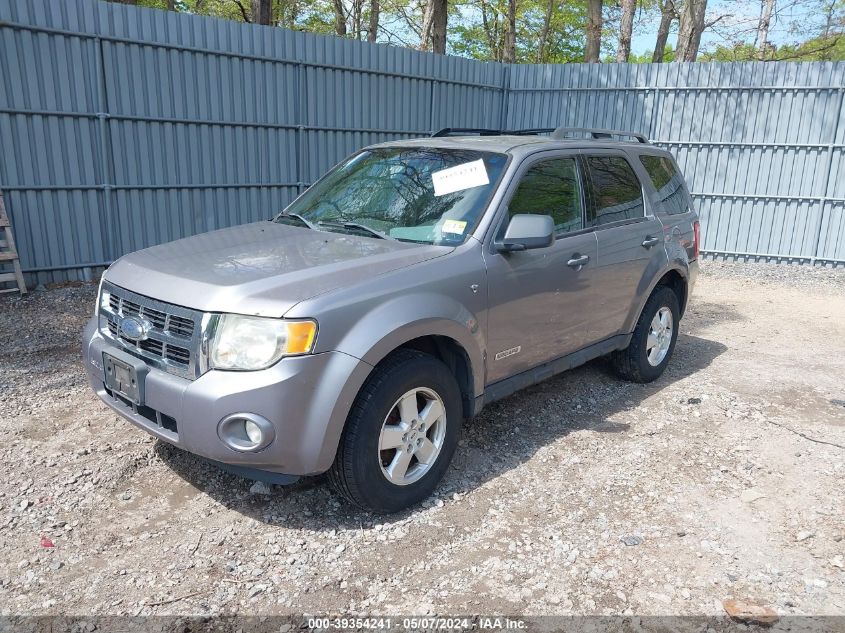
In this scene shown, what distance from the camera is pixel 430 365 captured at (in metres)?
3.34

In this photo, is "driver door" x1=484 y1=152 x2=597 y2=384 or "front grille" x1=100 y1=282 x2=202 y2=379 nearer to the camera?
"front grille" x1=100 y1=282 x2=202 y2=379

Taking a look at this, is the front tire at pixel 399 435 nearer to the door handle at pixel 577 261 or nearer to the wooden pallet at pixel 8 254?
the door handle at pixel 577 261

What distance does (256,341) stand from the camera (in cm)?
288

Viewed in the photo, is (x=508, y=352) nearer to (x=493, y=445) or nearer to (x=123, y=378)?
(x=493, y=445)

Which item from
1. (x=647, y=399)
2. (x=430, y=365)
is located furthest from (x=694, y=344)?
(x=430, y=365)

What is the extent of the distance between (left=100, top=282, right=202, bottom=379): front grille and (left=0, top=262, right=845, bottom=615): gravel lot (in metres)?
0.83

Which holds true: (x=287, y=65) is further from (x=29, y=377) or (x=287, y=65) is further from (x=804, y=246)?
(x=804, y=246)

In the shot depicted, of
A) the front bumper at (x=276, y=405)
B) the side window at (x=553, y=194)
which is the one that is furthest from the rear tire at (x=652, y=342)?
the front bumper at (x=276, y=405)

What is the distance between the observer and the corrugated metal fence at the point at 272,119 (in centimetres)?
766

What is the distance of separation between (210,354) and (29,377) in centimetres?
307

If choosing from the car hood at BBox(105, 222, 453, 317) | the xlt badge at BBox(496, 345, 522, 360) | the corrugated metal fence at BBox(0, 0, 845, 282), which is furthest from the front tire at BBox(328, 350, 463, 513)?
the corrugated metal fence at BBox(0, 0, 845, 282)

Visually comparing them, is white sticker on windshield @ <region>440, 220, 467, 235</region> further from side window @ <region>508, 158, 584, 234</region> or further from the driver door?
side window @ <region>508, 158, 584, 234</region>

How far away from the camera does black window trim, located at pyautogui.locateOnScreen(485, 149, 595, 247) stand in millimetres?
3755

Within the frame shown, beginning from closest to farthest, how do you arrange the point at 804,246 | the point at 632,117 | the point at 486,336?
1. the point at 486,336
2. the point at 804,246
3. the point at 632,117
